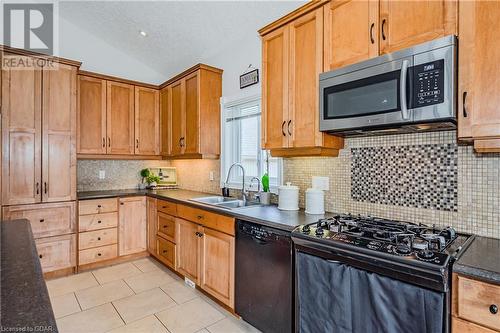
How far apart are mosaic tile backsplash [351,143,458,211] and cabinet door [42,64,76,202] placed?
3.12 meters

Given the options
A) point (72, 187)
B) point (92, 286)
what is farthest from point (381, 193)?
Result: point (72, 187)

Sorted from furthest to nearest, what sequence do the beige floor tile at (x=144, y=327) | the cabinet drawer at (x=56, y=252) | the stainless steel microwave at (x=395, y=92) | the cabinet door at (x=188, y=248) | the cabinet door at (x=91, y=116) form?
the cabinet door at (x=91, y=116) < the cabinet drawer at (x=56, y=252) < the cabinet door at (x=188, y=248) < the beige floor tile at (x=144, y=327) < the stainless steel microwave at (x=395, y=92)

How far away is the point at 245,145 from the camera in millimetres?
3314

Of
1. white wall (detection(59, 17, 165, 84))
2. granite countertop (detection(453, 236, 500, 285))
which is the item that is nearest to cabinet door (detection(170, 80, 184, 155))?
white wall (detection(59, 17, 165, 84))

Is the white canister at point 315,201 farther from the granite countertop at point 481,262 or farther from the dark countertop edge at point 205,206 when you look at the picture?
the granite countertop at point 481,262

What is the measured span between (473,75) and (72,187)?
377cm

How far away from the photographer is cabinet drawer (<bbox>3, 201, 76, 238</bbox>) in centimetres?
298

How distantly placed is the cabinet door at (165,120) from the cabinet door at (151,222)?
74 centimetres

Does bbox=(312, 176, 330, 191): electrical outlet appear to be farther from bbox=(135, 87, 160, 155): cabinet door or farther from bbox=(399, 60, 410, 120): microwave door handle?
bbox=(135, 87, 160, 155): cabinet door

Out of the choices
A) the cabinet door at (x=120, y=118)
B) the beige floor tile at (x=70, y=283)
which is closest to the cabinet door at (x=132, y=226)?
the beige floor tile at (x=70, y=283)

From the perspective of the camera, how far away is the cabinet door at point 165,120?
3.97 m

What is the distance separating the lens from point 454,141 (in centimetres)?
168

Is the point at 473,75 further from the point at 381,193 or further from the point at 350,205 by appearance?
the point at 350,205

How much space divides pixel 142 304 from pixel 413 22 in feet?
9.95
